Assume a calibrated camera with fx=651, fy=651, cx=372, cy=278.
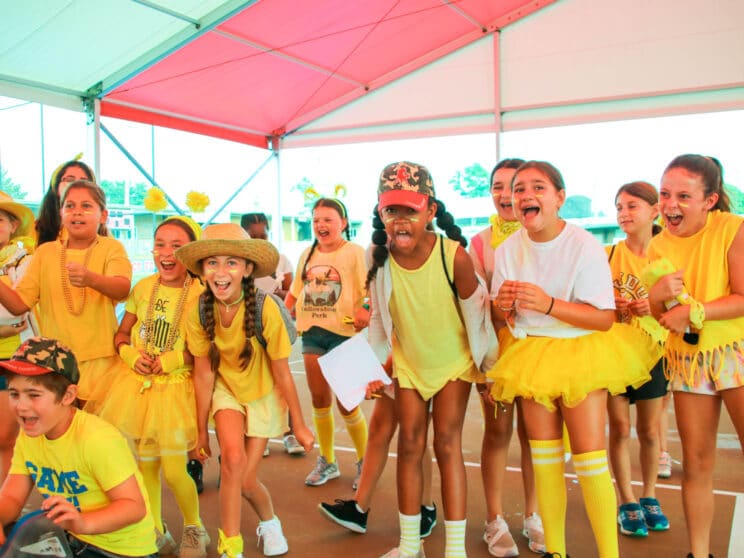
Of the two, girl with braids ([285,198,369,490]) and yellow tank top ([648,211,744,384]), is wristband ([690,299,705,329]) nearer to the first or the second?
yellow tank top ([648,211,744,384])

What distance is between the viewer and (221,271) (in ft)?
9.11

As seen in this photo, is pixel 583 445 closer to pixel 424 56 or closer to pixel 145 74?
pixel 145 74

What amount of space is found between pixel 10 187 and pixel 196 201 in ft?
20.2

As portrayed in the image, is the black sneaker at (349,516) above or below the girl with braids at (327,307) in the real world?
below

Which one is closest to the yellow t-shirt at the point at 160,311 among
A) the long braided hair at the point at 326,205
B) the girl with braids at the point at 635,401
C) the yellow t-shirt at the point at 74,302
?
the yellow t-shirt at the point at 74,302

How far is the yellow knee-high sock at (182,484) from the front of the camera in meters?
2.86

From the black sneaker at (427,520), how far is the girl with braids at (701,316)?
1164 millimetres

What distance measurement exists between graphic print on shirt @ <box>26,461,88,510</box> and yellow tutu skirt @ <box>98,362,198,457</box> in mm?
612

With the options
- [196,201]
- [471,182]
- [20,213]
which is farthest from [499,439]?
[471,182]

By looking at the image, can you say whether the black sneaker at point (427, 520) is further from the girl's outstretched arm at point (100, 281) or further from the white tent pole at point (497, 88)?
the white tent pole at point (497, 88)

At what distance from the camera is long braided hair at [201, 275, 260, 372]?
2.82m

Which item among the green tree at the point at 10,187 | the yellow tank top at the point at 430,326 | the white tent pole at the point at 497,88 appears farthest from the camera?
the white tent pole at the point at 497,88

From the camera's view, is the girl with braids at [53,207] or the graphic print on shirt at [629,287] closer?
the graphic print on shirt at [629,287]

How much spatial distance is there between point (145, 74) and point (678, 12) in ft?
23.8
